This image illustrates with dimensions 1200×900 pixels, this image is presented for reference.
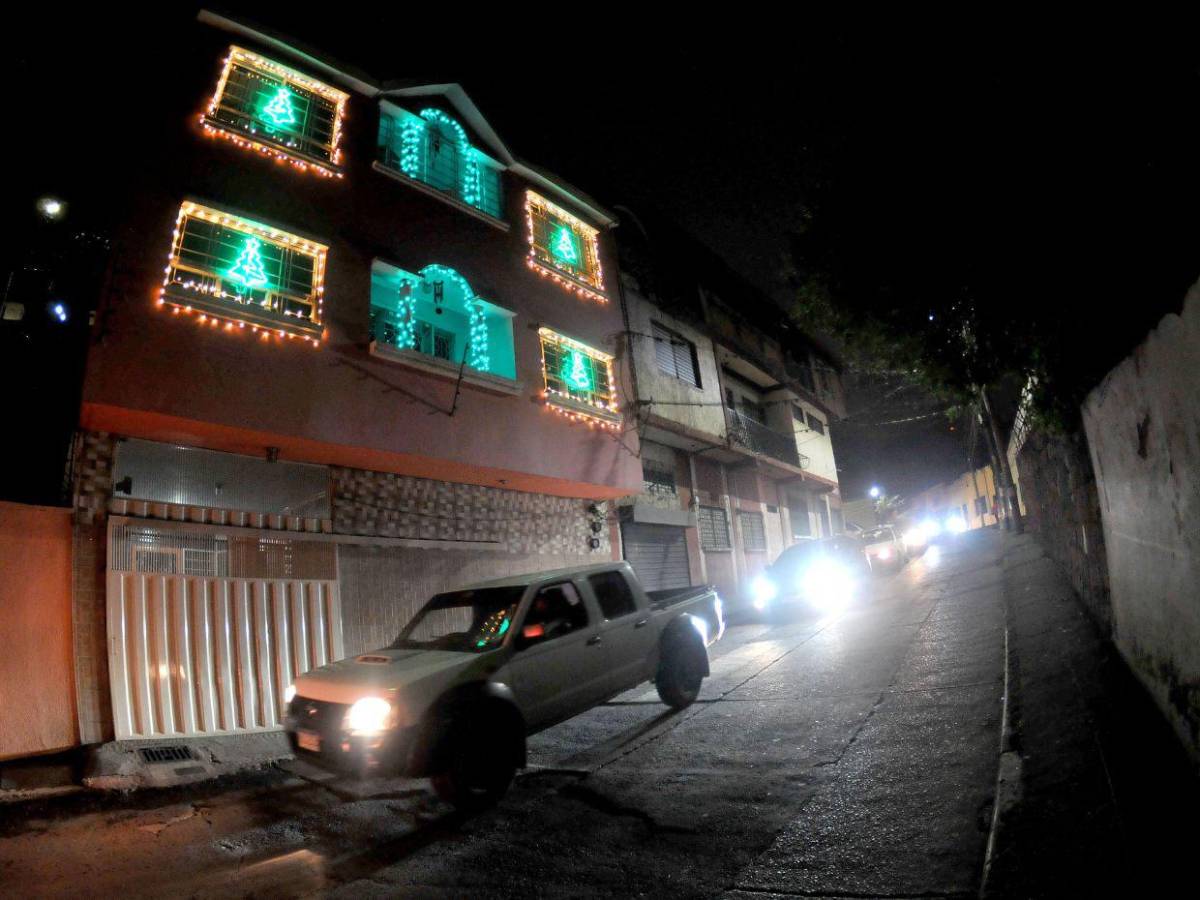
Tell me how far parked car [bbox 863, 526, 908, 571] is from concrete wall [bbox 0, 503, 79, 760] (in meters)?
16.7

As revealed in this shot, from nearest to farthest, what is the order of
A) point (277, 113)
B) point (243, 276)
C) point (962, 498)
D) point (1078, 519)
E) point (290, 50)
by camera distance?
point (1078, 519) → point (243, 276) → point (277, 113) → point (290, 50) → point (962, 498)

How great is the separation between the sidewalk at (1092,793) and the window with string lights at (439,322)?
8165 millimetres

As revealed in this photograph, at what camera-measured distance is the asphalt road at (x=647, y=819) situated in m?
3.24

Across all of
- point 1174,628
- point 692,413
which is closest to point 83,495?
point 1174,628

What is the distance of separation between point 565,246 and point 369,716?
37.5ft

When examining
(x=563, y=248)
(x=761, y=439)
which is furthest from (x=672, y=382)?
(x=761, y=439)

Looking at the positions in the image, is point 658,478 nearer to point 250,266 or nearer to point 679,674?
point 679,674

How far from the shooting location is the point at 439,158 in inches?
456

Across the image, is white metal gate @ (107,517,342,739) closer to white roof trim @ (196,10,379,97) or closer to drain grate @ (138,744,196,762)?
drain grate @ (138,744,196,762)

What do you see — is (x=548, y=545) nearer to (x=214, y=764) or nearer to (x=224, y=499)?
(x=224, y=499)

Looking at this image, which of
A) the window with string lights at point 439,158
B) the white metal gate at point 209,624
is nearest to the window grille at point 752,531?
the window with string lights at point 439,158

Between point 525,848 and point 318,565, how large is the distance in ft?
18.6

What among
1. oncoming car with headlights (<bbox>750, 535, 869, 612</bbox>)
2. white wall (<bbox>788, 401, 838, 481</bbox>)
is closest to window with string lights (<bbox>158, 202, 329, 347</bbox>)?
oncoming car with headlights (<bbox>750, 535, 869, 612</bbox>)

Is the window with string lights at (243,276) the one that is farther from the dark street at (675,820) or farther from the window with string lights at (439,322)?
the dark street at (675,820)
